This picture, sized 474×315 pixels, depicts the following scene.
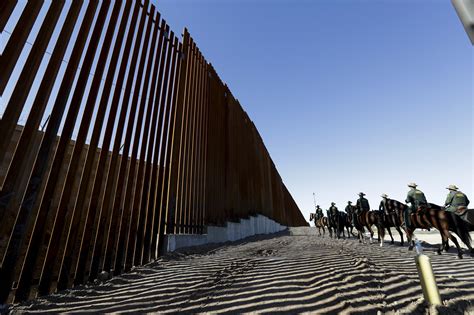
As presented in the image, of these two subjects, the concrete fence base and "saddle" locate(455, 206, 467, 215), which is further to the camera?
"saddle" locate(455, 206, 467, 215)

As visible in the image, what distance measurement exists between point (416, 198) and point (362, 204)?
12.9ft

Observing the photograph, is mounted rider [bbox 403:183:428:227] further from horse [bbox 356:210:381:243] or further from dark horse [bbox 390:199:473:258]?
horse [bbox 356:210:381:243]

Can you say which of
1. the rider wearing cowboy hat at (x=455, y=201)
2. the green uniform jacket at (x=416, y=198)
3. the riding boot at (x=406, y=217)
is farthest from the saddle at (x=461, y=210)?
the riding boot at (x=406, y=217)

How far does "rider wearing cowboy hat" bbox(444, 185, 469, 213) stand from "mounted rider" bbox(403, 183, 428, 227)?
0.76 m

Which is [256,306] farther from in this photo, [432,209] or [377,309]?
[432,209]

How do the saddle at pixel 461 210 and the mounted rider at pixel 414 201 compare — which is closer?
the saddle at pixel 461 210

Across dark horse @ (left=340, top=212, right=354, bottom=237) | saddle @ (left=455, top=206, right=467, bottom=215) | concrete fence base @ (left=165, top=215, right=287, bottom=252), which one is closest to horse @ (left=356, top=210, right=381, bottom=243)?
dark horse @ (left=340, top=212, right=354, bottom=237)

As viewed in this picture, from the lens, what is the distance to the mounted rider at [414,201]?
316 inches

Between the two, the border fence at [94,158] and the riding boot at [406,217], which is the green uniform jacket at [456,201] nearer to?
the riding boot at [406,217]

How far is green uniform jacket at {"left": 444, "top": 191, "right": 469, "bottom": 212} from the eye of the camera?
22.0 feet

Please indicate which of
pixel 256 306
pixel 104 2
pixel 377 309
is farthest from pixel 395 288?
pixel 104 2

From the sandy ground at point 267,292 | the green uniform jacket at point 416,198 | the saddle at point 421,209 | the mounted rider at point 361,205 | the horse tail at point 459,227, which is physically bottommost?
the sandy ground at point 267,292

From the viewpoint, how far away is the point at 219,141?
33.7ft

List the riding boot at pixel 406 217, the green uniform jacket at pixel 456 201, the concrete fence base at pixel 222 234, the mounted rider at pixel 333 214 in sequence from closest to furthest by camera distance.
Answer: the concrete fence base at pixel 222 234
the green uniform jacket at pixel 456 201
the riding boot at pixel 406 217
the mounted rider at pixel 333 214
